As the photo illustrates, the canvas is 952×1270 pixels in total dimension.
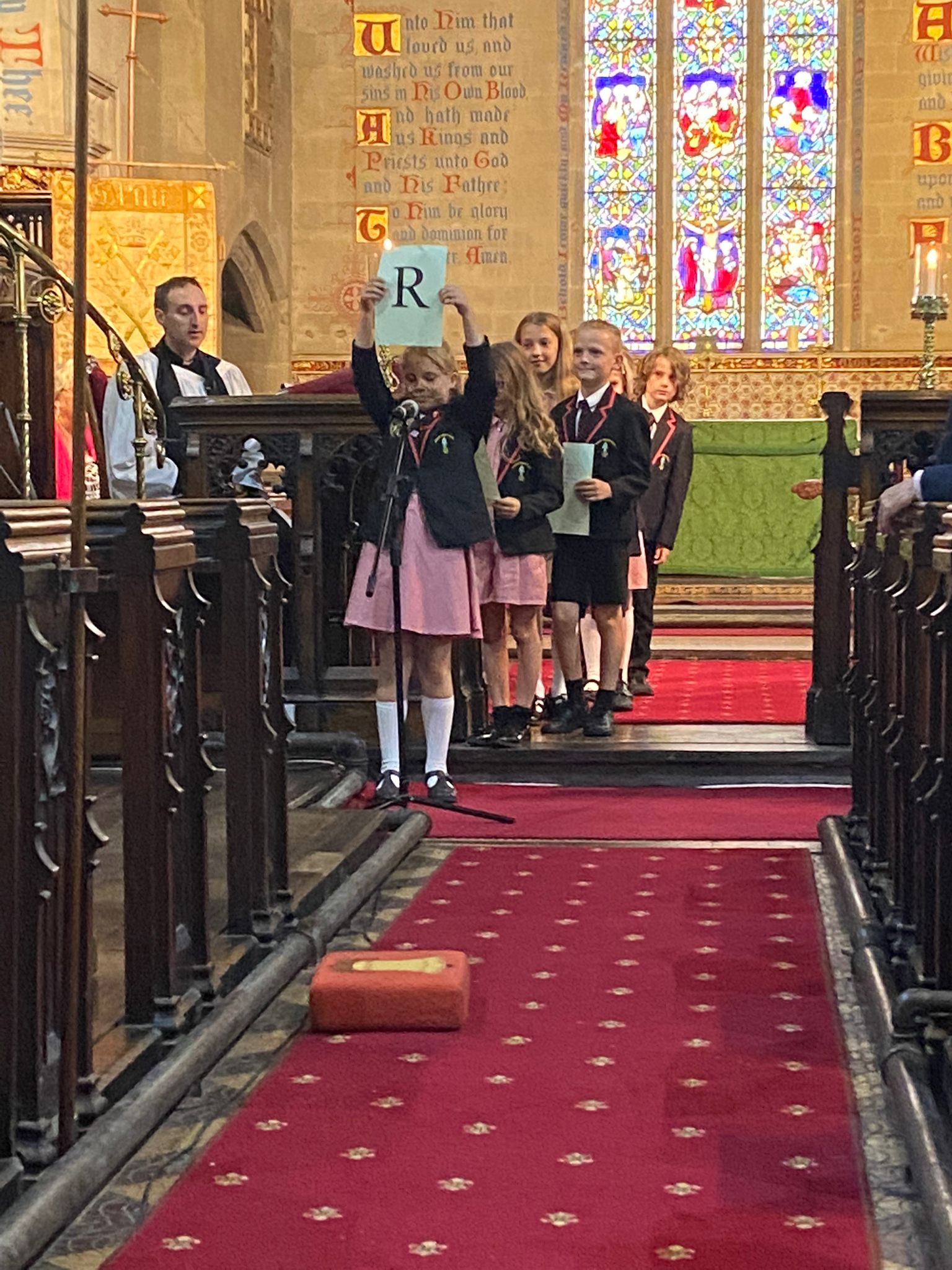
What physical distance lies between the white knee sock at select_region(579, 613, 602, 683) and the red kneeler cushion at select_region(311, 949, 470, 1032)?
11.9ft

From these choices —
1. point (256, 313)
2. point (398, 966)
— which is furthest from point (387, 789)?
point (256, 313)

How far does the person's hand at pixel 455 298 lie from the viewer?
4.75 meters

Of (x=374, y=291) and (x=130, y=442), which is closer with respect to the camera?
(x=374, y=291)

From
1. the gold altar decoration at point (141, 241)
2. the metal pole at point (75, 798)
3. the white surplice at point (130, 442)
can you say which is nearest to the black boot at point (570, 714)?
the white surplice at point (130, 442)

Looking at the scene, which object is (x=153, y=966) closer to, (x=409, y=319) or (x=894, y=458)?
(x=409, y=319)

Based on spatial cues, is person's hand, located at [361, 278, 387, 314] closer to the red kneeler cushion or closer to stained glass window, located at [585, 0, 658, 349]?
the red kneeler cushion

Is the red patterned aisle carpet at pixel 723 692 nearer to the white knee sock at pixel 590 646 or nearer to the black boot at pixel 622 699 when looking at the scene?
the black boot at pixel 622 699

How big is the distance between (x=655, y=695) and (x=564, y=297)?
817 centimetres

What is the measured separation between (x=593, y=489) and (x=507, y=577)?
461 millimetres

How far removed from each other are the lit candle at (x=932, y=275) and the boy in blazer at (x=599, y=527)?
3.42 ft

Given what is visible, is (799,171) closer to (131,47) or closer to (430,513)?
(131,47)

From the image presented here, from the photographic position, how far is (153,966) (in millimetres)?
2908

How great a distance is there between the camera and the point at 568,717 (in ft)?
20.4

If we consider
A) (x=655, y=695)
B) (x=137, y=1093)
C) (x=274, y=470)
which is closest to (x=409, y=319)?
(x=274, y=470)
